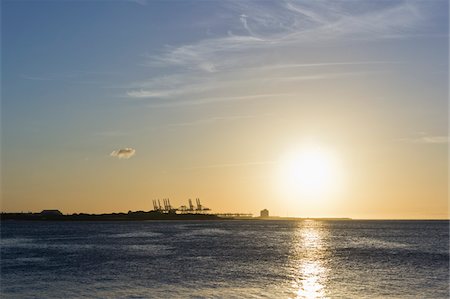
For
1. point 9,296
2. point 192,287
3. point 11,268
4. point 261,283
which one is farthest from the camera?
point 11,268

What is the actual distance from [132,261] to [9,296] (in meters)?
27.4

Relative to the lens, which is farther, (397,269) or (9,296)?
(397,269)

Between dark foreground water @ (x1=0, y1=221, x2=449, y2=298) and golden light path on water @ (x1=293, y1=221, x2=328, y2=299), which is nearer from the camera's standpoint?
dark foreground water @ (x1=0, y1=221, x2=449, y2=298)

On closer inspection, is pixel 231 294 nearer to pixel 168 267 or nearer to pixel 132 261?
pixel 168 267

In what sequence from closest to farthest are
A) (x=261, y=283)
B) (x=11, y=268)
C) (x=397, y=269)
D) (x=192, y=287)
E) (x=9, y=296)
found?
(x=9, y=296), (x=192, y=287), (x=261, y=283), (x=11, y=268), (x=397, y=269)

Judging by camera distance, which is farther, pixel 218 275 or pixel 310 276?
pixel 310 276

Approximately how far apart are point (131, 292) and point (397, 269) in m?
34.3

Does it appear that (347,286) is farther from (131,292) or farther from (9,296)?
(9,296)

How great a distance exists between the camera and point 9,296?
41406 mm

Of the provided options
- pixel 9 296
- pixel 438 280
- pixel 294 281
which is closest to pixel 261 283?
pixel 294 281

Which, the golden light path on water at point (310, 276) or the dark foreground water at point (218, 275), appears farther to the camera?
the golden light path on water at point (310, 276)

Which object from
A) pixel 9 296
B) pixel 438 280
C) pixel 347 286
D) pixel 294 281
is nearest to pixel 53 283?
pixel 9 296

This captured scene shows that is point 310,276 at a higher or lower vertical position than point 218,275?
lower

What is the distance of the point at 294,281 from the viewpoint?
172 feet
